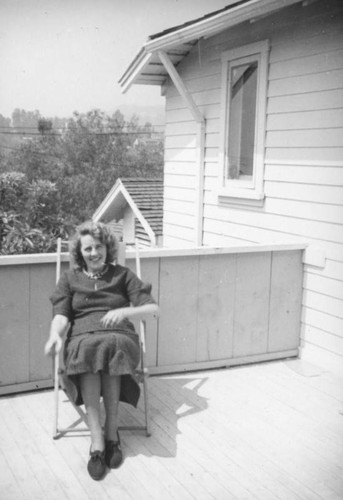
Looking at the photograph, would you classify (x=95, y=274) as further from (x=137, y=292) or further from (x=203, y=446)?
(x=203, y=446)

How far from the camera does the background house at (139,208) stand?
11.1m

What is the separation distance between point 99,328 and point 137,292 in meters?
0.33

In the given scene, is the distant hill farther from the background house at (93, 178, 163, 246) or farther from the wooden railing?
the wooden railing

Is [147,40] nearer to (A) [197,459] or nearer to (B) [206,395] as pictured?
(B) [206,395]

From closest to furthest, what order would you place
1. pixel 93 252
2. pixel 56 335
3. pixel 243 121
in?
A: pixel 56 335, pixel 93 252, pixel 243 121

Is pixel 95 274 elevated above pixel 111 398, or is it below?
above

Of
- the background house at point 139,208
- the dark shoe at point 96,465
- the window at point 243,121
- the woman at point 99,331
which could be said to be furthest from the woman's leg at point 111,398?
the background house at point 139,208

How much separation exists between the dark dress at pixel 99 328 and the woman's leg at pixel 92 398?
0.06 meters

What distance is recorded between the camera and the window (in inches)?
232

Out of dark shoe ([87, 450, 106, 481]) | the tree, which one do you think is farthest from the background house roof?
the tree

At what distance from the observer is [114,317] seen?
11.0ft

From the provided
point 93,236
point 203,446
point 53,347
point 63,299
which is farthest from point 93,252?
point 203,446

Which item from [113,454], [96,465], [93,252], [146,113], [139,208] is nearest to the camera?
[96,465]

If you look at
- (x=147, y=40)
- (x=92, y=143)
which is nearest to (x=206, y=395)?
(x=147, y=40)
